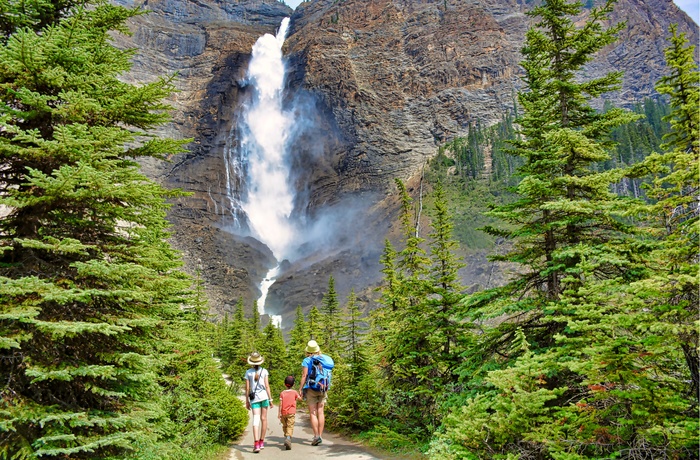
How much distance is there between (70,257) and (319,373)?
18.2ft

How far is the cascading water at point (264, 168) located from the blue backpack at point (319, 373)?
90.2m

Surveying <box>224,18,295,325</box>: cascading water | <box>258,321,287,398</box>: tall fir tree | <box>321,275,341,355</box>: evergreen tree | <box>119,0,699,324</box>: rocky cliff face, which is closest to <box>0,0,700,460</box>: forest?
<box>321,275,341,355</box>: evergreen tree

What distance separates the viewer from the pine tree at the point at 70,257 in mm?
4711

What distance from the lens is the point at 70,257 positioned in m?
5.64

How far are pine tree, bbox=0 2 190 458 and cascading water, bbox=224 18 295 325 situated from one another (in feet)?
306

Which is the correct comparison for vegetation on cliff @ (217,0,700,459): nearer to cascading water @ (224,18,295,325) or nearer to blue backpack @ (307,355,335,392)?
blue backpack @ (307,355,335,392)

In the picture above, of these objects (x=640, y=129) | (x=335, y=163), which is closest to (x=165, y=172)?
(x=335, y=163)

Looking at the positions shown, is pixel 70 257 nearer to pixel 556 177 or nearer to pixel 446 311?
pixel 556 177

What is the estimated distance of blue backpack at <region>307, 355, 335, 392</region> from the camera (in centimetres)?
915

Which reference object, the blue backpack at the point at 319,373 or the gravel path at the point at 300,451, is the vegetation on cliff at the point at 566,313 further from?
the blue backpack at the point at 319,373

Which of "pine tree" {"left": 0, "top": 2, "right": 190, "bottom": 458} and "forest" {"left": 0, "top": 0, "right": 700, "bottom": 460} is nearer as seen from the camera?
"forest" {"left": 0, "top": 0, "right": 700, "bottom": 460}

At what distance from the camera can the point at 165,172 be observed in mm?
107500

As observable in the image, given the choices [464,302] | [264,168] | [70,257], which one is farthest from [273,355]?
[264,168]

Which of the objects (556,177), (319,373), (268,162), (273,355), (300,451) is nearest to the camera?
(556,177)
